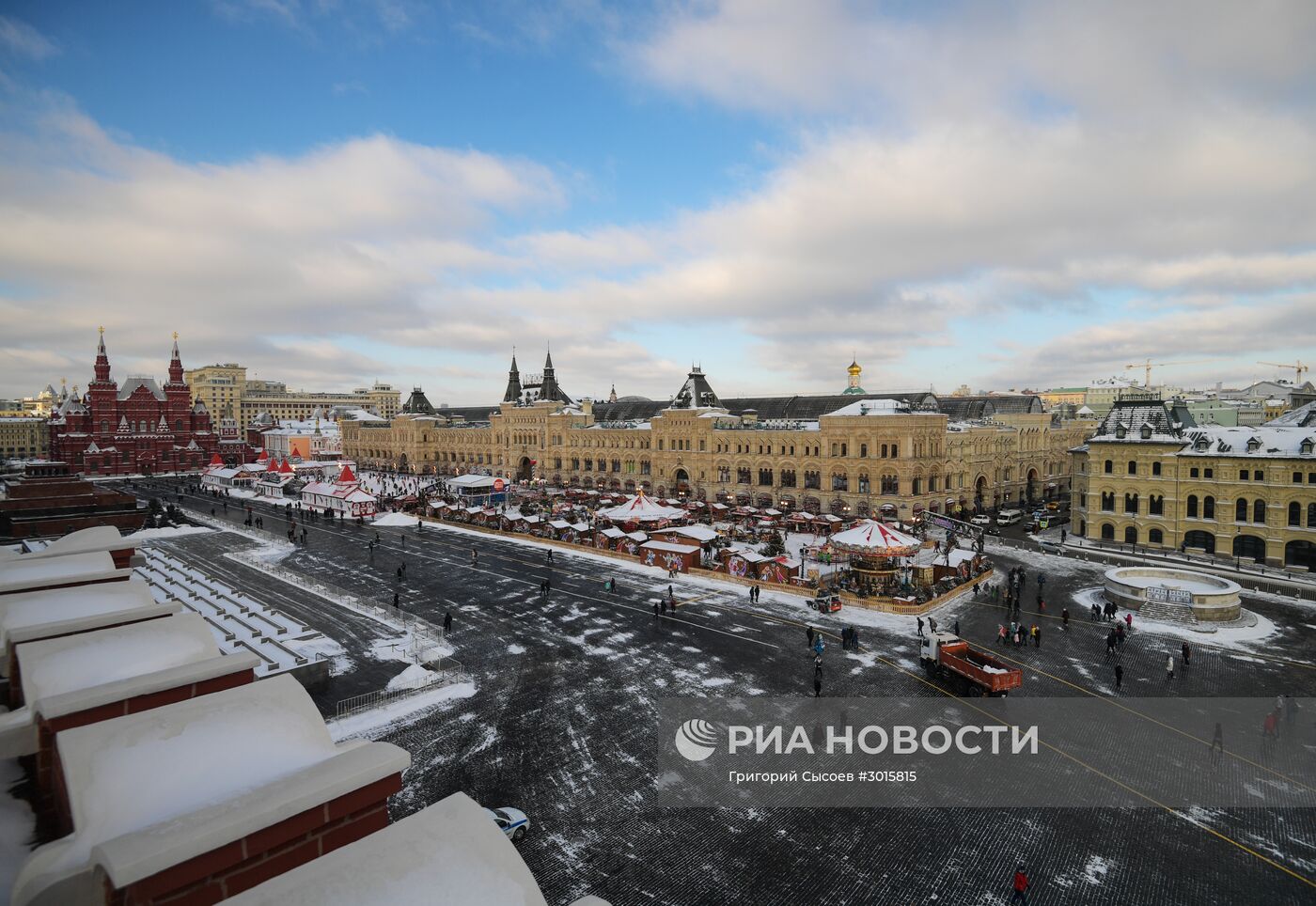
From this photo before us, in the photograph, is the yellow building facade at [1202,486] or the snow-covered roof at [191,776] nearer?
the snow-covered roof at [191,776]

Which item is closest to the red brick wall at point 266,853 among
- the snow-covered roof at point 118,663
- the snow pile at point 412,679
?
the snow-covered roof at point 118,663

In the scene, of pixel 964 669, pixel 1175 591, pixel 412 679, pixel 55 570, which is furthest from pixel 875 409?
pixel 55 570

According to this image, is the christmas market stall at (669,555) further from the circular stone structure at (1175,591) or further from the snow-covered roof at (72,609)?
the snow-covered roof at (72,609)

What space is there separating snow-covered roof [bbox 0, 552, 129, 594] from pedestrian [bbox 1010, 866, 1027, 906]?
1660 centimetres

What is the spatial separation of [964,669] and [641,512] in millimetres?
29480

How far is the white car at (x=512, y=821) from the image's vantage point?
15008 mm

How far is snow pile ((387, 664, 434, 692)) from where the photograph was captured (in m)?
23.2

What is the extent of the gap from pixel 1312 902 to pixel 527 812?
1651cm

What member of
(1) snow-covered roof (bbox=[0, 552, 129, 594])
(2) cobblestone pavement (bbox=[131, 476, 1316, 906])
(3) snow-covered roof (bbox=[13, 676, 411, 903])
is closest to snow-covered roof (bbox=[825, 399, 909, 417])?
(2) cobblestone pavement (bbox=[131, 476, 1316, 906])

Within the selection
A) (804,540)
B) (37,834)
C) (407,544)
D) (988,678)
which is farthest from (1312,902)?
(407,544)

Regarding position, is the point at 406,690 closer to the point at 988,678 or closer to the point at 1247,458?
the point at 988,678

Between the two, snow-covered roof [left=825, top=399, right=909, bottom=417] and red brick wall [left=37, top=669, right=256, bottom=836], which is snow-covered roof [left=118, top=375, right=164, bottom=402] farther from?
red brick wall [left=37, top=669, right=256, bottom=836]

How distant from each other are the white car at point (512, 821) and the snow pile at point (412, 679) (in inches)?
351

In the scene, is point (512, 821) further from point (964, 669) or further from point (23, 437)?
point (23, 437)
